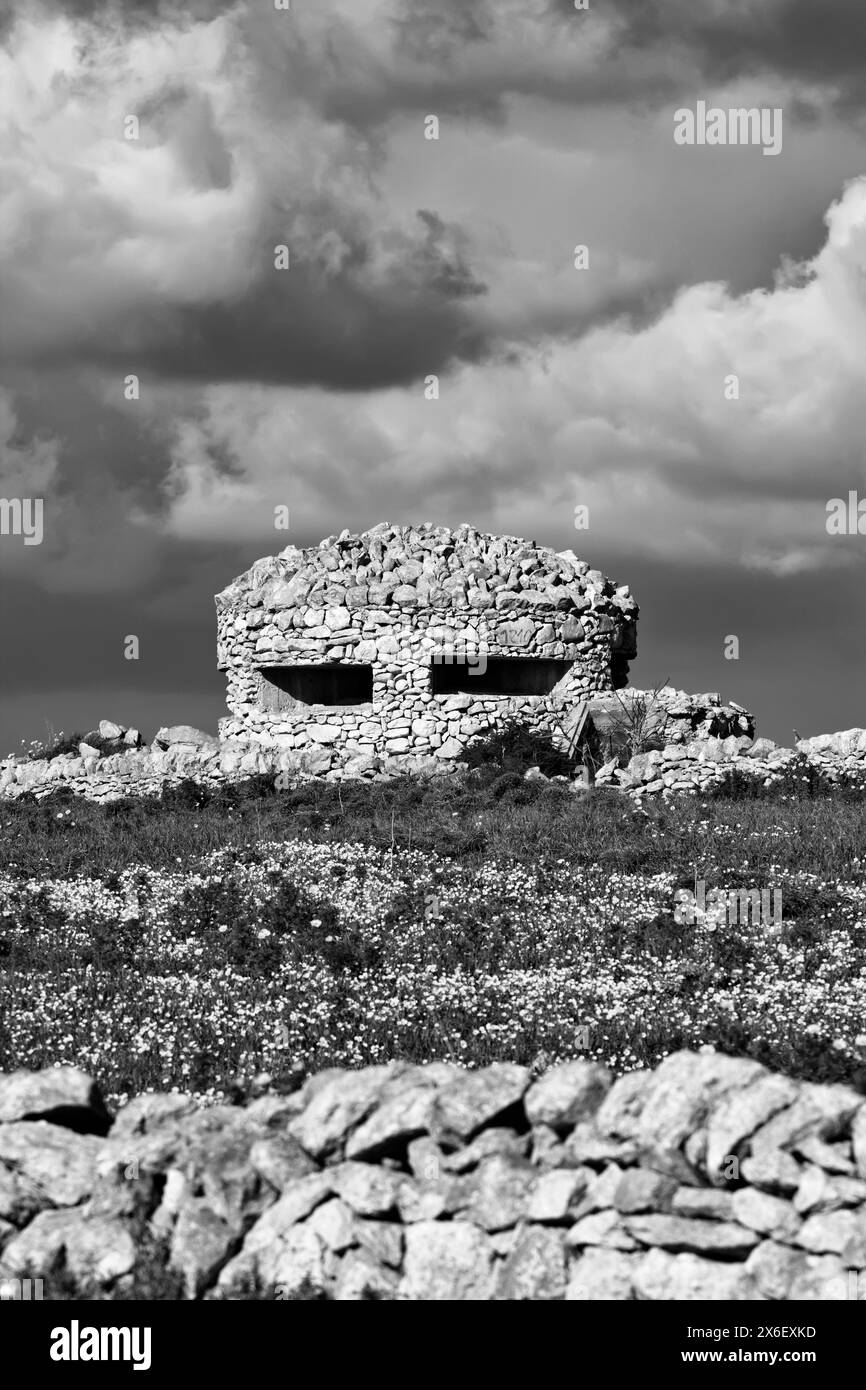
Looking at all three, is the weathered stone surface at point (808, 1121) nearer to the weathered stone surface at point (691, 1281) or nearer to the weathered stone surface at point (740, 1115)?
the weathered stone surface at point (740, 1115)

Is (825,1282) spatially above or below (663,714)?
below

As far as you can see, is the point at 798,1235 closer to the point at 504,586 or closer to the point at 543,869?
the point at 543,869

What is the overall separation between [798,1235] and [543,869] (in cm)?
1167

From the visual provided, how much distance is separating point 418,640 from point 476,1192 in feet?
86.7

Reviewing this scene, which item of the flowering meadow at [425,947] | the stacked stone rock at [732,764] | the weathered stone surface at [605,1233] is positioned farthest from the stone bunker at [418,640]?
the weathered stone surface at [605,1233]

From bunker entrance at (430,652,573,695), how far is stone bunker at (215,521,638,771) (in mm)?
50

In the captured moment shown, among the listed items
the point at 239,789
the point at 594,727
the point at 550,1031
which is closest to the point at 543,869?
the point at 550,1031

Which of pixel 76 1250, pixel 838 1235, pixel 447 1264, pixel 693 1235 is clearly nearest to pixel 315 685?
pixel 76 1250

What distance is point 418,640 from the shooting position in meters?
32.7

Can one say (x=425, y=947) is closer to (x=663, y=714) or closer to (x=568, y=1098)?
(x=568, y=1098)

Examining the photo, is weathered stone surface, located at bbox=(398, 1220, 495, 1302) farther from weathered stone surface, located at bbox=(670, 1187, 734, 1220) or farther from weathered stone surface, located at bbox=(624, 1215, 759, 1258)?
weathered stone surface, located at bbox=(670, 1187, 734, 1220)

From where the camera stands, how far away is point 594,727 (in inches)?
1276

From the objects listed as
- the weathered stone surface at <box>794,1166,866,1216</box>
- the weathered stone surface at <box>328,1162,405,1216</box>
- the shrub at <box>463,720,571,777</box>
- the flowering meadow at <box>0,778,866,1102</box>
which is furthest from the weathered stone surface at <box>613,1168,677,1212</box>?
the shrub at <box>463,720,571,777</box>

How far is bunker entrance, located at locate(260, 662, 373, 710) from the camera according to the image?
34531 mm
